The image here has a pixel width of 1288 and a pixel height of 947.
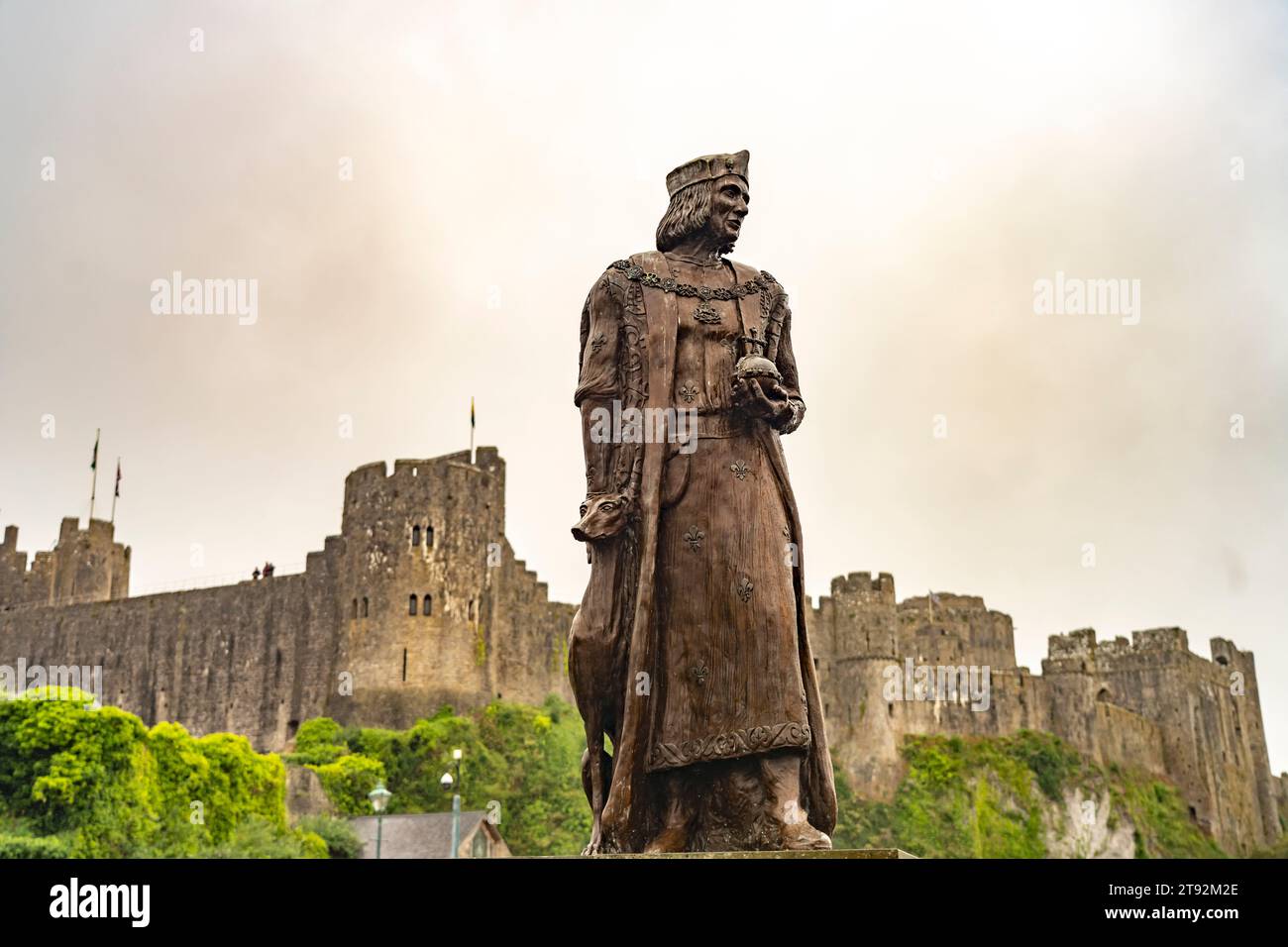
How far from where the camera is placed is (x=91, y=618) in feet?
230

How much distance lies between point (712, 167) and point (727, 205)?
0.19 meters

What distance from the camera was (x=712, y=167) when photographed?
6637 millimetres

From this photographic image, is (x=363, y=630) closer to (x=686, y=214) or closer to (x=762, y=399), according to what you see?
(x=686, y=214)

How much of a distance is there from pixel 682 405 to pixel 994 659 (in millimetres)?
64381

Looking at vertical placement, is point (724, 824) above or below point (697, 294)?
below

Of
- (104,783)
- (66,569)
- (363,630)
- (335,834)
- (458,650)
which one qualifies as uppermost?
(66,569)

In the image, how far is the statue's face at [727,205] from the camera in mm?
6586

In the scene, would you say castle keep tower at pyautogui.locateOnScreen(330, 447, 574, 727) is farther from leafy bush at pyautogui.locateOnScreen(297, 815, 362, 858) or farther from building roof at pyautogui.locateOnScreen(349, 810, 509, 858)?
leafy bush at pyautogui.locateOnScreen(297, 815, 362, 858)

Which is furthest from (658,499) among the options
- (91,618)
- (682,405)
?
(91,618)

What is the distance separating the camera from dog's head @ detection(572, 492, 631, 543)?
607 cm

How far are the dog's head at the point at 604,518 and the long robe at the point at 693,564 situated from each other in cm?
7

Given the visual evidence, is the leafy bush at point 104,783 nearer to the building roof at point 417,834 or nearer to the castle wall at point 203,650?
the building roof at point 417,834

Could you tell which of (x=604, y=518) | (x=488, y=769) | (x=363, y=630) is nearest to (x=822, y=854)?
(x=604, y=518)
